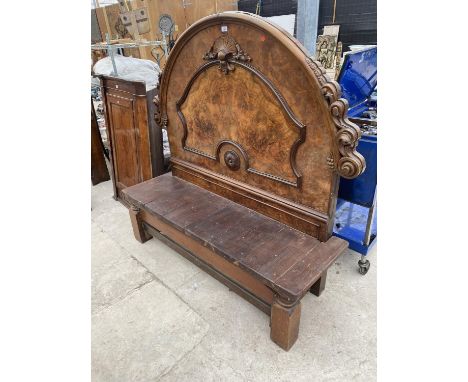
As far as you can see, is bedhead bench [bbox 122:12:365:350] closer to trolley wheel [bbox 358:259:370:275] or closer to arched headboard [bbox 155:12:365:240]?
arched headboard [bbox 155:12:365:240]

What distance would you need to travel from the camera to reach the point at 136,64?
20.9 feet

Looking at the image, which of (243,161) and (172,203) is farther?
(172,203)

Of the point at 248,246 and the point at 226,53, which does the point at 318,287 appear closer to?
the point at 248,246

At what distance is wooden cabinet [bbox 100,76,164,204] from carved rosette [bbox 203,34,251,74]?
970 millimetres

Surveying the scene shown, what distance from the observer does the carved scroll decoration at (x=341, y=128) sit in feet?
4.75

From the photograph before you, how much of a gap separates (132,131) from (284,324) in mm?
2233

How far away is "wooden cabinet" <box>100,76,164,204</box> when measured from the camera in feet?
8.97

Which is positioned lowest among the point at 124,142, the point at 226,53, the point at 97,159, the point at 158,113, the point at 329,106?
the point at 97,159

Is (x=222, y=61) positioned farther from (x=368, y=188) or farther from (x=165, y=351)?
(x=165, y=351)

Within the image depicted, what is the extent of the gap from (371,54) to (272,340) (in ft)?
7.95

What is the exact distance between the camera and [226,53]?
1.84 metres

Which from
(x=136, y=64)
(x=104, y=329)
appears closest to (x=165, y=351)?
(x=104, y=329)

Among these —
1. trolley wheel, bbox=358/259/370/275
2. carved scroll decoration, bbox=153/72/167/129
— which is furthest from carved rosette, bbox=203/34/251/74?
trolley wheel, bbox=358/259/370/275

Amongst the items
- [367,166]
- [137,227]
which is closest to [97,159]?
[137,227]
